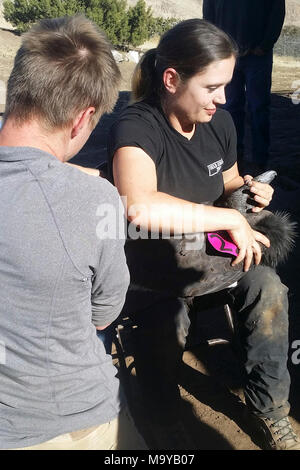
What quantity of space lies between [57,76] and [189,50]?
1046mm

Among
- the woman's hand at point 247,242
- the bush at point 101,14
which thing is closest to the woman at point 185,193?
the woman's hand at point 247,242

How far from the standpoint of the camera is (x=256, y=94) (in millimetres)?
4883

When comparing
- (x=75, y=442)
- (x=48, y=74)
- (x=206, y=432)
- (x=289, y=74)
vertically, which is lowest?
(x=289, y=74)

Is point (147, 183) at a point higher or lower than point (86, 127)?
lower

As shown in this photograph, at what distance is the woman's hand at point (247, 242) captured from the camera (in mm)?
2027

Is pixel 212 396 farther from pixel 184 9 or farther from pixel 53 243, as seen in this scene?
pixel 184 9

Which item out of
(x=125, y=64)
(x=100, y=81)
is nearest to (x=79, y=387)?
(x=100, y=81)

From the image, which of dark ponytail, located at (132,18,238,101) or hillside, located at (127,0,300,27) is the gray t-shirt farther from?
hillside, located at (127,0,300,27)

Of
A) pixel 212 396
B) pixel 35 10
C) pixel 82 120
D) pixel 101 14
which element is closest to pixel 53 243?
pixel 82 120

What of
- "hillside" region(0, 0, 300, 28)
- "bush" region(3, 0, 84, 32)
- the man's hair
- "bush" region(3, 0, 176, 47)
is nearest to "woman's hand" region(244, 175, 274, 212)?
the man's hair

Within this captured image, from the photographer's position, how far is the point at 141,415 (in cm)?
239

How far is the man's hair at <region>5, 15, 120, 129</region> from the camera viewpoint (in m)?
1.22

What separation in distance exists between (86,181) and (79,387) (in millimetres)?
549

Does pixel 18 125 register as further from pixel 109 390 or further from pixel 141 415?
pixel 141 415
